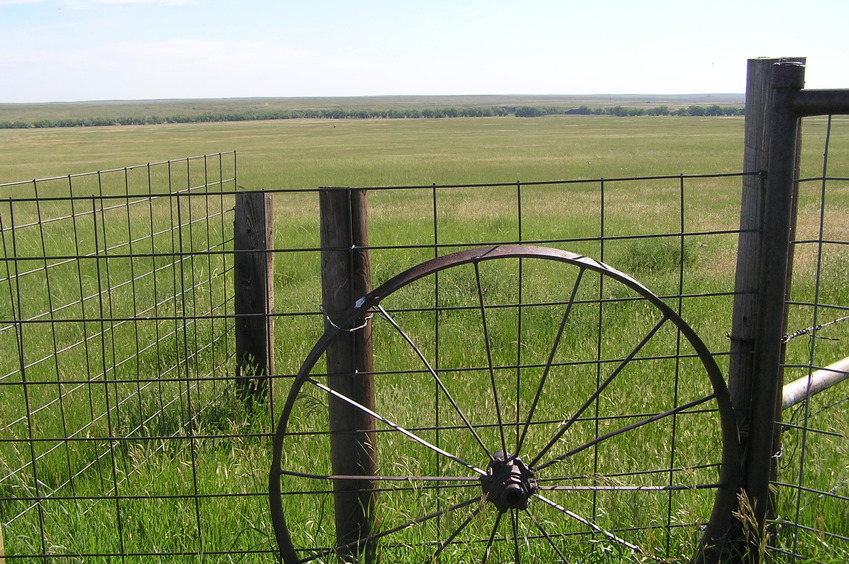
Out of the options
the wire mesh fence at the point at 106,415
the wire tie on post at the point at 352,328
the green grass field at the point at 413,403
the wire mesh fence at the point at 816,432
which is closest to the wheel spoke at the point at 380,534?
the green grass field at the point at 413,403

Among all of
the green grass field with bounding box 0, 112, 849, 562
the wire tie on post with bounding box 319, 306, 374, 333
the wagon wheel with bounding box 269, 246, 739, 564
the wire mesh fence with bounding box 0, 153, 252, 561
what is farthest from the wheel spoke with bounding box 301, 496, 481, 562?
the wire tie on post with bounding box 319, 306, 374, 333

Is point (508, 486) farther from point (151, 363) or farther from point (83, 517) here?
point (151, 363)

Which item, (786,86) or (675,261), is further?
(675,261)

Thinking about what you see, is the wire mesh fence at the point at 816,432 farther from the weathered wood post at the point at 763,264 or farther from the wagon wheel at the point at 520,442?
the wagon wheel at the point at 520,442

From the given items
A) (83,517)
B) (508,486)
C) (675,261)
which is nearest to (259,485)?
(83,517)

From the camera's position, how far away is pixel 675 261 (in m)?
10.8

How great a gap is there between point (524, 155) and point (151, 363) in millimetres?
38265

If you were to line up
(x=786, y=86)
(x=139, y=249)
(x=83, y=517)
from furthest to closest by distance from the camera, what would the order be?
(x=139, y=249) < (x=83, y=517) < (x=786, y=86)

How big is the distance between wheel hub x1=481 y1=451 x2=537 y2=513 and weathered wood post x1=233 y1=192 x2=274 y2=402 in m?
2.61

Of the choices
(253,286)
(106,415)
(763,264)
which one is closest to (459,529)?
(763,264)

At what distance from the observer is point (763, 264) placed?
312cm

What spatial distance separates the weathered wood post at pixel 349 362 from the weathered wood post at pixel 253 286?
2147 millimetres

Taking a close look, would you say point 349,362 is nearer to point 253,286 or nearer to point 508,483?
point 508,483

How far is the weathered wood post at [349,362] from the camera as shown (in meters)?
2.98
